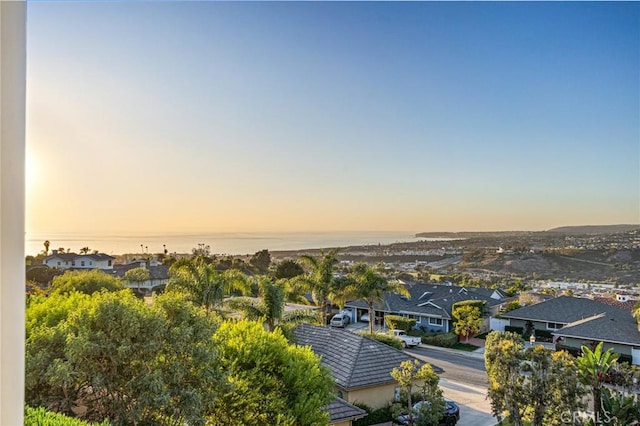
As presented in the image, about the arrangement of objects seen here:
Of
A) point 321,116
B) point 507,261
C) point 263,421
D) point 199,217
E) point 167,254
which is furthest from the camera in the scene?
point 167,254

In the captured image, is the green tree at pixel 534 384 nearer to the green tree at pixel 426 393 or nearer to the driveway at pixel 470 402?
the green tree at pixel 426 393

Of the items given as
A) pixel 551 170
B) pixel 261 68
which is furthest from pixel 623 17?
pixel 551 170

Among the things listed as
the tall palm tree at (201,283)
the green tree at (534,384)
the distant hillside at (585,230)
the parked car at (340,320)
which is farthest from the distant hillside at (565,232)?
the tall palm tree at (201,283)

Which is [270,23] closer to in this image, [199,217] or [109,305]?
[109,305]

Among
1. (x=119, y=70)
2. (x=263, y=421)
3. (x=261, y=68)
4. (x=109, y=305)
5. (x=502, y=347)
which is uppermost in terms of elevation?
(x=261, y=68)

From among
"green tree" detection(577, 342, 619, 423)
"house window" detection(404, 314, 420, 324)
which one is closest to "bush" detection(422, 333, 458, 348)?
"house window" detection(404, 314, 420, 324)

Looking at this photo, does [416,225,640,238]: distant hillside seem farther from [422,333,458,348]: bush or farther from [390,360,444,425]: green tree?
[422,333,458,348]: bush

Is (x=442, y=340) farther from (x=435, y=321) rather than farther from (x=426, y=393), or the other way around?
(x=426, y=393)

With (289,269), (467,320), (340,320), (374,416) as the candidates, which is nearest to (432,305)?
(467,320)
